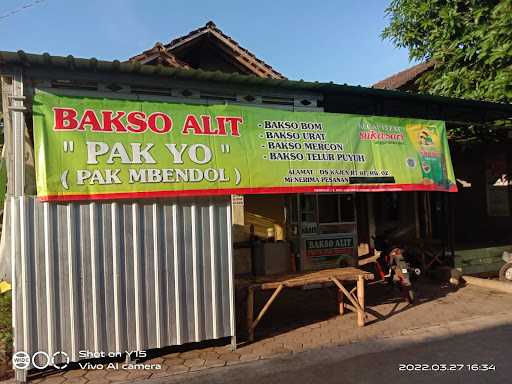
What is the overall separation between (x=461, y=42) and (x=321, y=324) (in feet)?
26.4

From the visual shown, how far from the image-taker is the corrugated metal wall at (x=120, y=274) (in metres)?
4.51

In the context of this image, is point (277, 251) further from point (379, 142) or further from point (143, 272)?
point (143, 272)

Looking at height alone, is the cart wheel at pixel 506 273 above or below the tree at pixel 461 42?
below

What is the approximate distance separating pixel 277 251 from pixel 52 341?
4190 millimetres

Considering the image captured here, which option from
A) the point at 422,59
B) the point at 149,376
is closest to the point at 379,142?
the point at 149,376

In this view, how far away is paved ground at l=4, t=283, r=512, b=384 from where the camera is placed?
15.9ft

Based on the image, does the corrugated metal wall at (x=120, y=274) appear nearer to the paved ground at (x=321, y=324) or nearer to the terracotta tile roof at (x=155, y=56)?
the paved ground at (x=321, y=324)

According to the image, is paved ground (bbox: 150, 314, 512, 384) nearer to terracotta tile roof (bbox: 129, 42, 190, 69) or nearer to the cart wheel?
the cart wheel

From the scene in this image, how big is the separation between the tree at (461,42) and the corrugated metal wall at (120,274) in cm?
755

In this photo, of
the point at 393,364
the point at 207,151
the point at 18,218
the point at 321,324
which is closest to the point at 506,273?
the point at 321,324

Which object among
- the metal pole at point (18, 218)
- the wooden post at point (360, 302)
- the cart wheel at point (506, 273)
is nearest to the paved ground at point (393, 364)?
the wooden post at point (360, 302)

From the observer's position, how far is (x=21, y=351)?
14.6 feet

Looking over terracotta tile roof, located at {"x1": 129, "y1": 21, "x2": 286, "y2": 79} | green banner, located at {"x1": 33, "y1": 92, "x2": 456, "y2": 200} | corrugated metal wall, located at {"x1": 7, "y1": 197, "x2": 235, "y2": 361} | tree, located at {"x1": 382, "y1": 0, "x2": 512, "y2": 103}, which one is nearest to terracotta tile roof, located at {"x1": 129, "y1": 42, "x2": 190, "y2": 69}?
terracotta tile roof, located at {"x1": 129, "y1": 21, "x2": 286, "y2": 79}

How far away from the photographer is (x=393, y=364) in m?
4.90
